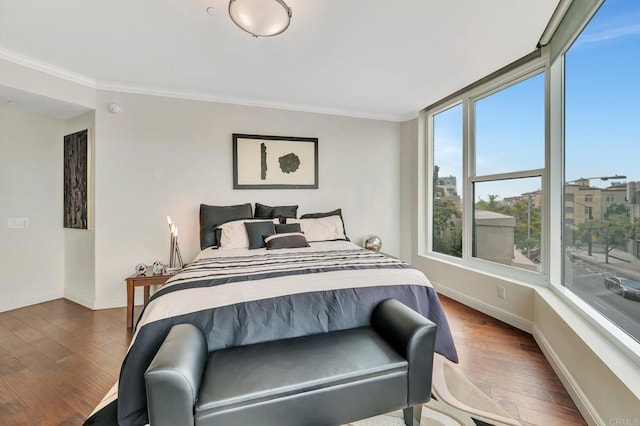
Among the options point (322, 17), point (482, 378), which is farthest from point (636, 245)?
point (322, 17)

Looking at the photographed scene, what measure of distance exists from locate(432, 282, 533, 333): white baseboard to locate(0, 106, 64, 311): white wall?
4.93 meters

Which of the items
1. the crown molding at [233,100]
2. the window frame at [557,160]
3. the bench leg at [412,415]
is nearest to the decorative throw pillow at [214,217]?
the crown molding at [233,100]

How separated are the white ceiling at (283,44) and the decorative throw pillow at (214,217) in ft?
4.62

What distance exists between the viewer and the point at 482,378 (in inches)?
74.0

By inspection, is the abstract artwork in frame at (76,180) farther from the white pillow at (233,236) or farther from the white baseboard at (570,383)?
the white baseboard at (570,383)

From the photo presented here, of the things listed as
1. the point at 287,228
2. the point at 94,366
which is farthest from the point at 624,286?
the point at 94,366

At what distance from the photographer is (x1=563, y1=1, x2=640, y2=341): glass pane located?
148cm

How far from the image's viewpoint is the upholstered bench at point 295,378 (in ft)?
3.57

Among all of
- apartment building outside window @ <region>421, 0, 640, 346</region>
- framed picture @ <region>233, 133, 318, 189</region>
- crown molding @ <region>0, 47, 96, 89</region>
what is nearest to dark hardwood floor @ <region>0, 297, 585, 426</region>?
apartment building outside window @ <region>421, 0, 640, 346</region>

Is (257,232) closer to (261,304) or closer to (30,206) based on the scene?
(261,304)

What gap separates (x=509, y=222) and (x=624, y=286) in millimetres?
1362

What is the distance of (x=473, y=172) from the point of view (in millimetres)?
3209

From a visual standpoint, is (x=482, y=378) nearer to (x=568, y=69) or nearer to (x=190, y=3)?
(x=568, y=69)

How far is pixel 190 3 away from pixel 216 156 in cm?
179
